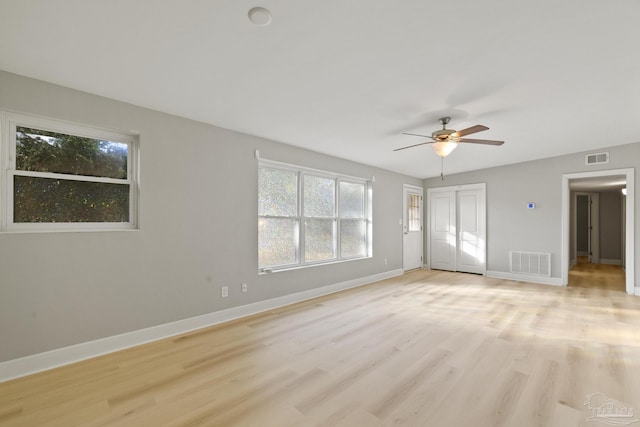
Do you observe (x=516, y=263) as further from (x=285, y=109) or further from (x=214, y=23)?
(x=214, y=23)

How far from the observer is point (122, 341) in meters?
2.87

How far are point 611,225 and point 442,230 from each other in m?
5.60

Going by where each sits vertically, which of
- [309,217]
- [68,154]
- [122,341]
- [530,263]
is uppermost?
[68,154]

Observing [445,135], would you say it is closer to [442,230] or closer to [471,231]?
[471,231]

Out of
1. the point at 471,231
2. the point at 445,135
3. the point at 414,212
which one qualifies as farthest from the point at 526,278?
the point at 445,135

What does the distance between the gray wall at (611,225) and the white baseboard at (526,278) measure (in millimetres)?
4694

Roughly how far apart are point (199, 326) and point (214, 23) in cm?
311

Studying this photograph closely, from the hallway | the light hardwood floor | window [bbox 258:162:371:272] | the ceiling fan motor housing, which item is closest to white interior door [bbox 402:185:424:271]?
window [bbox 258:162:371:272]

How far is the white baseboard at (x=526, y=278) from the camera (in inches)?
227

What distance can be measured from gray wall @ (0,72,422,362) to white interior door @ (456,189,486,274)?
4.61 meters

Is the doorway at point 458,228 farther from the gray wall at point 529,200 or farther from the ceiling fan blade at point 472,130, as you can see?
the ceiling fan blade at point 472,130

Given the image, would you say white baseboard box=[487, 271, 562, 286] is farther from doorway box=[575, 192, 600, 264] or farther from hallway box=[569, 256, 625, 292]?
doorway box=[575, 192, 600, 264]

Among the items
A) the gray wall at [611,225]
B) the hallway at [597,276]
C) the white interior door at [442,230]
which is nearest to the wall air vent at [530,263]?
the hallway at [597,276]

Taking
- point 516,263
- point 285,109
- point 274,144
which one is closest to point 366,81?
point 285,109
